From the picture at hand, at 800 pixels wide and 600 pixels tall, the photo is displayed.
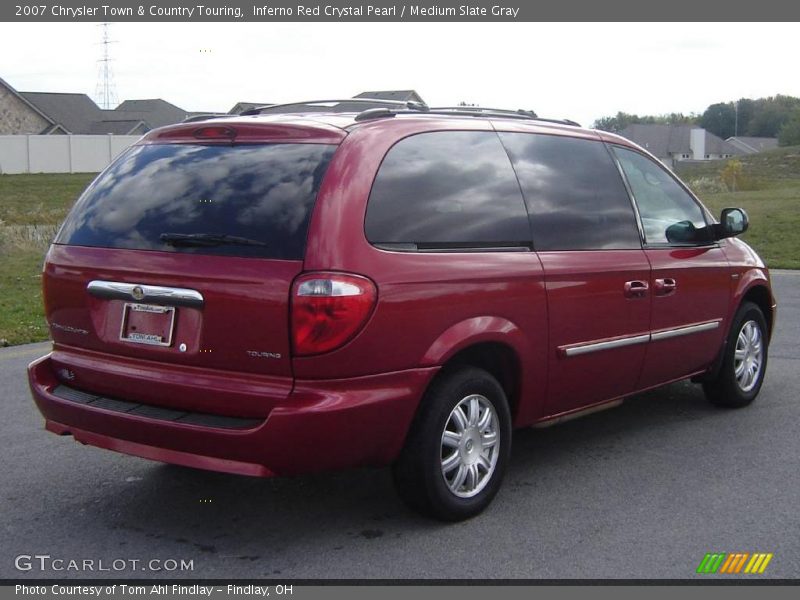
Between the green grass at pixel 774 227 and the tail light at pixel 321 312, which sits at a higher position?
the tail light at pixel 321 312

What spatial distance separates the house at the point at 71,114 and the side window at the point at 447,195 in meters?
55.4

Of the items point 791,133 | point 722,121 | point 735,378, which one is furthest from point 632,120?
point 735,378

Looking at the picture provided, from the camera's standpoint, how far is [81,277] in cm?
471

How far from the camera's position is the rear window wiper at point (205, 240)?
14.3ft

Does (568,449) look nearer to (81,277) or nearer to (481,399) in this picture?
(481,399)

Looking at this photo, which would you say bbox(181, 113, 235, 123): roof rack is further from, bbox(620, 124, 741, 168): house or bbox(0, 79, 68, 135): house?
bbox(620, 124, 741, 168): house

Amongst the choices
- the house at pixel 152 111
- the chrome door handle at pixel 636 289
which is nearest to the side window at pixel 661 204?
the chrome door handle at pixel 636 289

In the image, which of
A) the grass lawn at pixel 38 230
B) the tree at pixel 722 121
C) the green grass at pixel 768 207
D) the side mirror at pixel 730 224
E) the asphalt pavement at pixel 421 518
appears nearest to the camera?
the asphalt pavement at pixel 421 518

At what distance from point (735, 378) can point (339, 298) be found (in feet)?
12.2

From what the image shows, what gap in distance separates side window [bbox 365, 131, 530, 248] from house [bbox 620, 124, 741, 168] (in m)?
93.3

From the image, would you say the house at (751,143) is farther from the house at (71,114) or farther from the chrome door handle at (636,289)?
the chrome door handle at (636,289)

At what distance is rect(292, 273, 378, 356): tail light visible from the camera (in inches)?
164

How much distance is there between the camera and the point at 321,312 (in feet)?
13.6

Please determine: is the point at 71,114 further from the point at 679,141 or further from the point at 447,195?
the point at 447,195
